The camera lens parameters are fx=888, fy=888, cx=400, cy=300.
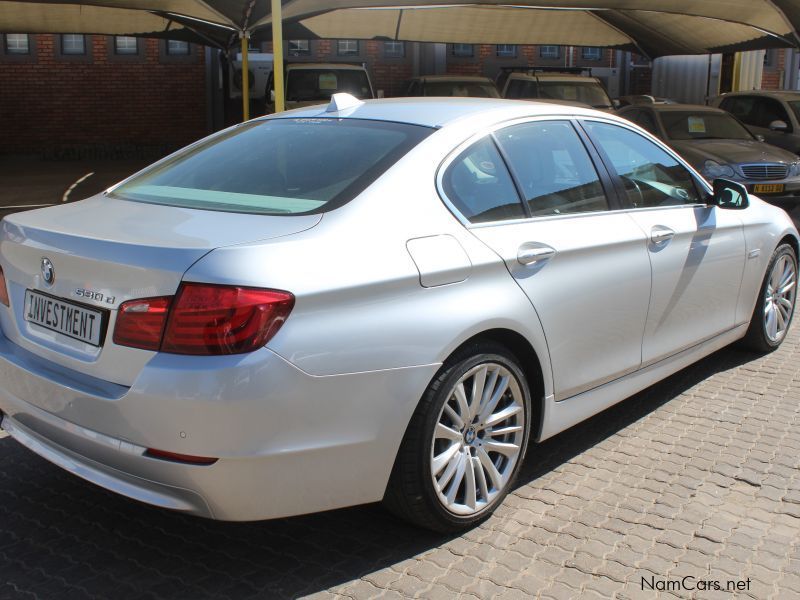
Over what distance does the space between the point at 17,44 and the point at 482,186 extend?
19184 mm

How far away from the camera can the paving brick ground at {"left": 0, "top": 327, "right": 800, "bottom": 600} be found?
2.97 meters

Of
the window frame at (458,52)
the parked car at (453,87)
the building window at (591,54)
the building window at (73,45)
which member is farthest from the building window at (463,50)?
the building window at (73,45)

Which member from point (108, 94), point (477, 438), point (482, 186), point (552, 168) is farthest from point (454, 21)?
point (477, 438)

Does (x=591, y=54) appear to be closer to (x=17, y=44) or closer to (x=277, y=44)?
(x=17, y=44)

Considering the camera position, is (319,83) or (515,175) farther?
(319,83)

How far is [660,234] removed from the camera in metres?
4.20

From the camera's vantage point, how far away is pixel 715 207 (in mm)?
4785

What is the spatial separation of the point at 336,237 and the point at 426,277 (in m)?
0.35

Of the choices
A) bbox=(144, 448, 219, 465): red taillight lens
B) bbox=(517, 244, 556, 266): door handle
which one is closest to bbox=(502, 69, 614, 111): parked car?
bbox=(517, 244, 556, 266): door handle

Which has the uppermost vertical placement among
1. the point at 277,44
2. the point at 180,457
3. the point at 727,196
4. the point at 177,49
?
the point at 177,49

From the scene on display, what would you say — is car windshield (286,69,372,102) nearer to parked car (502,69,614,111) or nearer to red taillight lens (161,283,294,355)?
parked car (502,69,614,111)

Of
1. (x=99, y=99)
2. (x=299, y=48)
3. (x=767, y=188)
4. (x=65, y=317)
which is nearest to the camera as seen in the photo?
(x=65, y=317)

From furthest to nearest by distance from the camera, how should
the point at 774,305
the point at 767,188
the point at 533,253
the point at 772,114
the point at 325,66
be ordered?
the point at 325,66 → the point at 772,114 → the point at 767,188 → the point at 774,305 → the point at 533,253

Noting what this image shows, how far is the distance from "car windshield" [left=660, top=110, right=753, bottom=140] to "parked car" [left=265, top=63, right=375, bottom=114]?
5664 mm
